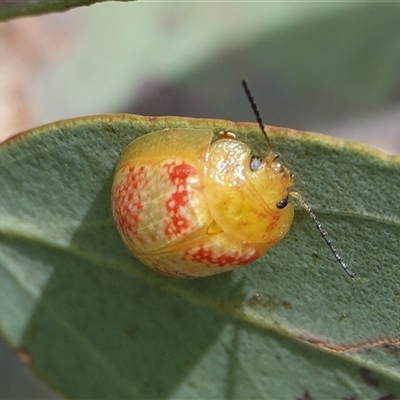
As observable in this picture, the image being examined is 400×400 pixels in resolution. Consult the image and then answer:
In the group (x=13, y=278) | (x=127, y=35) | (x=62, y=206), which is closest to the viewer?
(x=62, y=206)

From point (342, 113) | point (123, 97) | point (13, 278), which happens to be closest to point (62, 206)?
point (13, 278)

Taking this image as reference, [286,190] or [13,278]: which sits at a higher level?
[286,190]

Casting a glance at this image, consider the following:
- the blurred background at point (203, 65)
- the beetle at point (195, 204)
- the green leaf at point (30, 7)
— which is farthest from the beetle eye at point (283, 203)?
the blurred background at point (203, 65)

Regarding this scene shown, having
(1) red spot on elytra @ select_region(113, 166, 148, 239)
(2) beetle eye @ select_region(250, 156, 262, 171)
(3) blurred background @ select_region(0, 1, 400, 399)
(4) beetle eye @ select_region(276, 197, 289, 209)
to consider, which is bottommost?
(1) red spot on elytra @ select_region(113, 166, 148, 239)

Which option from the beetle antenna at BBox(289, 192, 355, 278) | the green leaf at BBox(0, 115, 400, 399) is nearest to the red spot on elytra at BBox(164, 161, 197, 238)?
the green leaf at BBox(0, 115, 400, 399)

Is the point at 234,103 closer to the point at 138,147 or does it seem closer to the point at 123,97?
the point at 123,97

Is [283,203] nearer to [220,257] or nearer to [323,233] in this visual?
[323,233]

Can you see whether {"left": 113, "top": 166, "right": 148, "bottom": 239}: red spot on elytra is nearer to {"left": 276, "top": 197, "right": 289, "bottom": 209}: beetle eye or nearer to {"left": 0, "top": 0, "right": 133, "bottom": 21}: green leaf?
{"left": 276, "top": 197, "right": 289, "bottom": 209}: beetle eye
